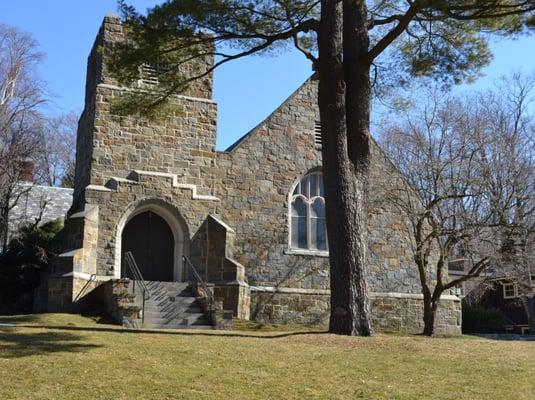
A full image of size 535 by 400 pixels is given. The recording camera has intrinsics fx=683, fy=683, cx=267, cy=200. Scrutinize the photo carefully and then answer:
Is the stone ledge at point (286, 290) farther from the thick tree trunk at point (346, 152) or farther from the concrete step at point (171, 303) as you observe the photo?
the thick tree trunk at point (346, 152)

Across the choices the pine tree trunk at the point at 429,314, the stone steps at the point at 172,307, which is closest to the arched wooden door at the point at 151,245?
the stone steps at the point at 172,307

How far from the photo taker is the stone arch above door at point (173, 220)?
61.7 feet

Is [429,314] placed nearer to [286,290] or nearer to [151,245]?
[286,290]

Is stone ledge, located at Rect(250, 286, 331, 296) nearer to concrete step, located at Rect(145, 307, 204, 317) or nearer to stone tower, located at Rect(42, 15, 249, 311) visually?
stone tower, located at Rect(42, 15, 249, 311)

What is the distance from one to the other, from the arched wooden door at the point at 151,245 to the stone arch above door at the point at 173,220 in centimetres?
A: 15

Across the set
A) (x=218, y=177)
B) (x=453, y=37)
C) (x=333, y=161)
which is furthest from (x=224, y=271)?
(x=453, y=37)

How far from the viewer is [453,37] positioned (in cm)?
1502

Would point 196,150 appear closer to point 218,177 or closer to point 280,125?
point 218,177

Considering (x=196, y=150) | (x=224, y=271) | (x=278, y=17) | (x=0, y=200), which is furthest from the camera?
(x=0, y=200)

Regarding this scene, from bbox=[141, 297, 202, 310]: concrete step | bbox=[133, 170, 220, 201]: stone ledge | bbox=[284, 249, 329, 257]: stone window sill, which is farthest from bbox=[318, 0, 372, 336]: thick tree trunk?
bbox=[284, 249, 329, 257]: stone window sill

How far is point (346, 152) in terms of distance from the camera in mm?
13148

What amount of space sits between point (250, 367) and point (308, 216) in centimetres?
1229

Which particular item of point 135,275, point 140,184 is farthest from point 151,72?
point 135,275

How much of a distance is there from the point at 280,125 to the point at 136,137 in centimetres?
455
